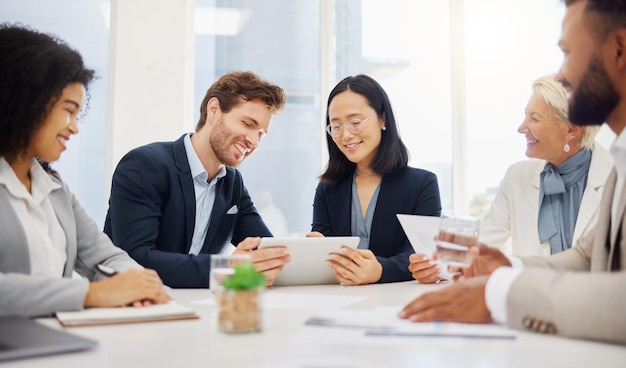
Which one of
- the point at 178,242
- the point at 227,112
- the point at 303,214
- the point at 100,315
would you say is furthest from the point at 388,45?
the point at 100,315

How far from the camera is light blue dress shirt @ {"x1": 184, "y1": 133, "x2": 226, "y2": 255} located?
2275mm

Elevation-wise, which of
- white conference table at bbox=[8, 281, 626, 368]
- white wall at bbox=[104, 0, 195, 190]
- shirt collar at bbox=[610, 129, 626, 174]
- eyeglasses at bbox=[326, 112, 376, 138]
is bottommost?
white conference table at bbox=[8, 281, 626, 368]

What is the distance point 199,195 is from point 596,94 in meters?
1.60

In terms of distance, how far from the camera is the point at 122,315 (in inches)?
44.3

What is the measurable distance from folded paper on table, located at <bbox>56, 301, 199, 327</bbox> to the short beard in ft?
3.34

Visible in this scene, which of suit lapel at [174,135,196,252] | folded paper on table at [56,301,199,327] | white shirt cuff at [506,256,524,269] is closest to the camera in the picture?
folded paper on table at [56,301,199,327]

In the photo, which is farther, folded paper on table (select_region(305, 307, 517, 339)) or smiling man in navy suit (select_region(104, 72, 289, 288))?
smiling man in navy suit (select_region(104, 72, 289, 288))

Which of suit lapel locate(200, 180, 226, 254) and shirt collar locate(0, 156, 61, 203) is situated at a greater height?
shirt collar locate(0, 156, 61, 203)

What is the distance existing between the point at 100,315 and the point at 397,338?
0.61 m

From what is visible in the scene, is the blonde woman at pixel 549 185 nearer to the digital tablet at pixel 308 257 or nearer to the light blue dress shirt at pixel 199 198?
the digital tablet at pixel 308 257

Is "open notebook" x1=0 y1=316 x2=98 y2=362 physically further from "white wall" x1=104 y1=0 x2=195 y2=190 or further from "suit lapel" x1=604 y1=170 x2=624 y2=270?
"white wall" x1=104 y1=0 x2=195 y2=190

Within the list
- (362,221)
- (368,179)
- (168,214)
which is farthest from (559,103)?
(168,214)

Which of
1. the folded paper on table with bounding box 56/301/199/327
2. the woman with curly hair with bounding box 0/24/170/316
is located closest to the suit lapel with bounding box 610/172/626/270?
the folded paper on table with bounding box 56/301/199/327

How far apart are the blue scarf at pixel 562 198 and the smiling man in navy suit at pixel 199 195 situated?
4.55 ft
